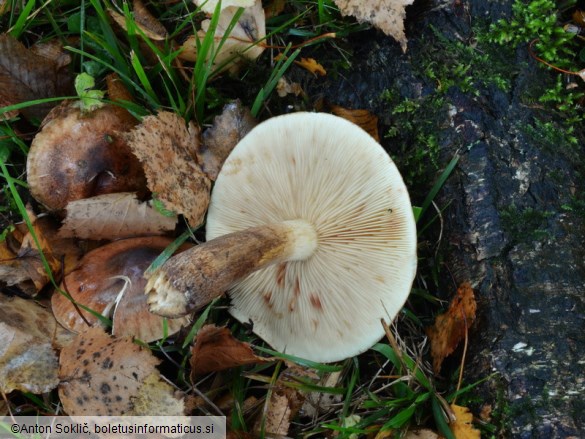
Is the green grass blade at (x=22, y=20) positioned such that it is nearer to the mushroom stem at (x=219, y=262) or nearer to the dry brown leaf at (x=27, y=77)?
the dry brown leaf at (x=27, y=77)

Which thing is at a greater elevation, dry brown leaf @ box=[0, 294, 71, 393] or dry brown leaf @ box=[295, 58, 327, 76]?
dry brown leaf @ box=[295, 58, 327, 76]

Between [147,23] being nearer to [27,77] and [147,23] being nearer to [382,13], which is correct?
[27,77]

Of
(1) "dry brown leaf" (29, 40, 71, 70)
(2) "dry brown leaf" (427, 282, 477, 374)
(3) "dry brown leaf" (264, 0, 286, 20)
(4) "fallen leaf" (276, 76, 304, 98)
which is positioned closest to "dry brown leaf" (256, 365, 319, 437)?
(2) "dry brown leaf" (427, 282, 477, 374)

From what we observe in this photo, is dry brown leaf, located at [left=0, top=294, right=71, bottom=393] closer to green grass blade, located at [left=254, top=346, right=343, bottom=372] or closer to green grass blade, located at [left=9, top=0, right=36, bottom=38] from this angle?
green grass blade, located at [left=254, top=346, right=343, bottom=372]

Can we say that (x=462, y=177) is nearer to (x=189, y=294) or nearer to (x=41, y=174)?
(x=189, y=294)

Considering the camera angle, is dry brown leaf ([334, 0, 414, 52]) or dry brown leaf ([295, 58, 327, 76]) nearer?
dry brown leaf ([334, 0, 414, 52])

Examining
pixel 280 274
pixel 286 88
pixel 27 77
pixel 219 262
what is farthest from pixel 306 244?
pixel 27 77

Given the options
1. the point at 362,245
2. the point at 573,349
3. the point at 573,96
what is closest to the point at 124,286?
the point at 362,245
